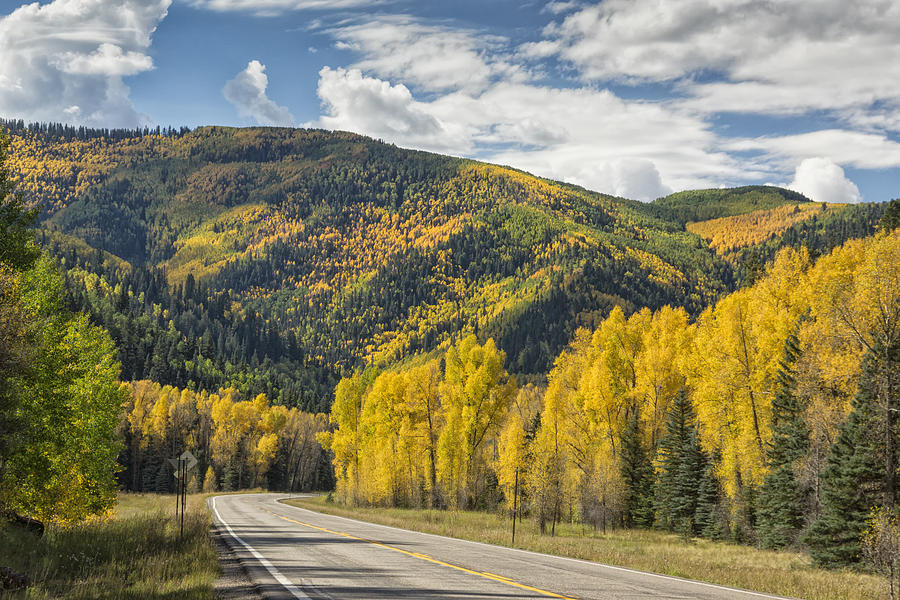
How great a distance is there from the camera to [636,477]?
52.3 m

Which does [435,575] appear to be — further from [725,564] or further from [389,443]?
[389,443]

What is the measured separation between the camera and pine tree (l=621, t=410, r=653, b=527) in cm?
5144

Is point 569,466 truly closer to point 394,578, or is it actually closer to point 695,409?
point 695,409

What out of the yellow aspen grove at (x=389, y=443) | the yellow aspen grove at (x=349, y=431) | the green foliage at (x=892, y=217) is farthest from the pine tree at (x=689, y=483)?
the yellow aspen grove at (x=349, y=431)

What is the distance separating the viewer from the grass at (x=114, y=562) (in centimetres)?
1329

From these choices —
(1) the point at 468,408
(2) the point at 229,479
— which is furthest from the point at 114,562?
(2) the point at 229,479

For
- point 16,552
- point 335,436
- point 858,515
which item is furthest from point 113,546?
point 335,436

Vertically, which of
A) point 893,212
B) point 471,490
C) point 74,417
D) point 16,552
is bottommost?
point 471,490

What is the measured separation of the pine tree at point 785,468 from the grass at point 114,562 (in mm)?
28359

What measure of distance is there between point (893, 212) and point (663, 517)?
40.5m

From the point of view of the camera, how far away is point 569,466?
5212 cm

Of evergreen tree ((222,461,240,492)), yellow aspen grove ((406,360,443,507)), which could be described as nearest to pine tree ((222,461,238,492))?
evergreen tree ((222,461,240,492))

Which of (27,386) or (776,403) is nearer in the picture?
(27,386)

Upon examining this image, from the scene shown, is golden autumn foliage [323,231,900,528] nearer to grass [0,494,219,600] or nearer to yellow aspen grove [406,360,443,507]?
yellow aspen grove [406,360,443,507]
